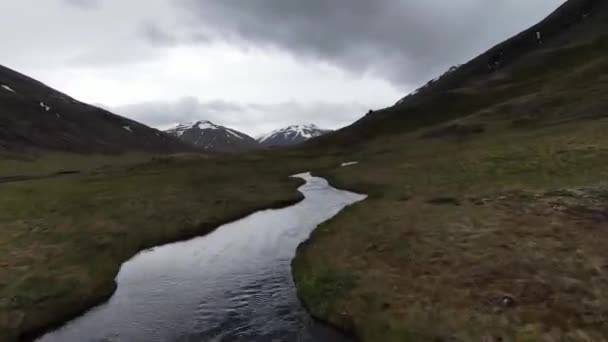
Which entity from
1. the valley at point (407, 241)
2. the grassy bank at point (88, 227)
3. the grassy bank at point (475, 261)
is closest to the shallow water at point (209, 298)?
the valley at point (407, 241)

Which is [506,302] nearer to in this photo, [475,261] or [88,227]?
[475,261]

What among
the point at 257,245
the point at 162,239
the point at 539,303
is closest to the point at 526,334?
the point at 539,303

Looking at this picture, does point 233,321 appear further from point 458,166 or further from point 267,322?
point 458,166

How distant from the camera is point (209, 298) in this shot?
80.2 ft

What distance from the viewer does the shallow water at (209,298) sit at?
66.3ft

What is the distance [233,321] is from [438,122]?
13807 cm

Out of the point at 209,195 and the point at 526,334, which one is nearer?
the point at 526,334

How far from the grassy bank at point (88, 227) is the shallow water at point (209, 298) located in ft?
6.17

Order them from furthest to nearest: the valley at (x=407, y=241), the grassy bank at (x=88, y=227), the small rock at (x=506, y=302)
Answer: the grassy bank at (x=88, y=227) → the valley at (x=407, y=241) → the small rock at (x=506, y=302)

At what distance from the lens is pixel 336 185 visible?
7044 centimetres

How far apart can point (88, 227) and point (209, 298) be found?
22047mm

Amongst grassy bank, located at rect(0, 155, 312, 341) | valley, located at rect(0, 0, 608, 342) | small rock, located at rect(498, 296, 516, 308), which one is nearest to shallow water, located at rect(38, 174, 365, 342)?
valley, located at rect(0, 0, 608, 342)

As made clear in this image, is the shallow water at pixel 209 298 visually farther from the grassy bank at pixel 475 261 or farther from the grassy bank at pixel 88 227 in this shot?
the grassy bank at pixel 88 227

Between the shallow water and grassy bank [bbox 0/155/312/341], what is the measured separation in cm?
188
